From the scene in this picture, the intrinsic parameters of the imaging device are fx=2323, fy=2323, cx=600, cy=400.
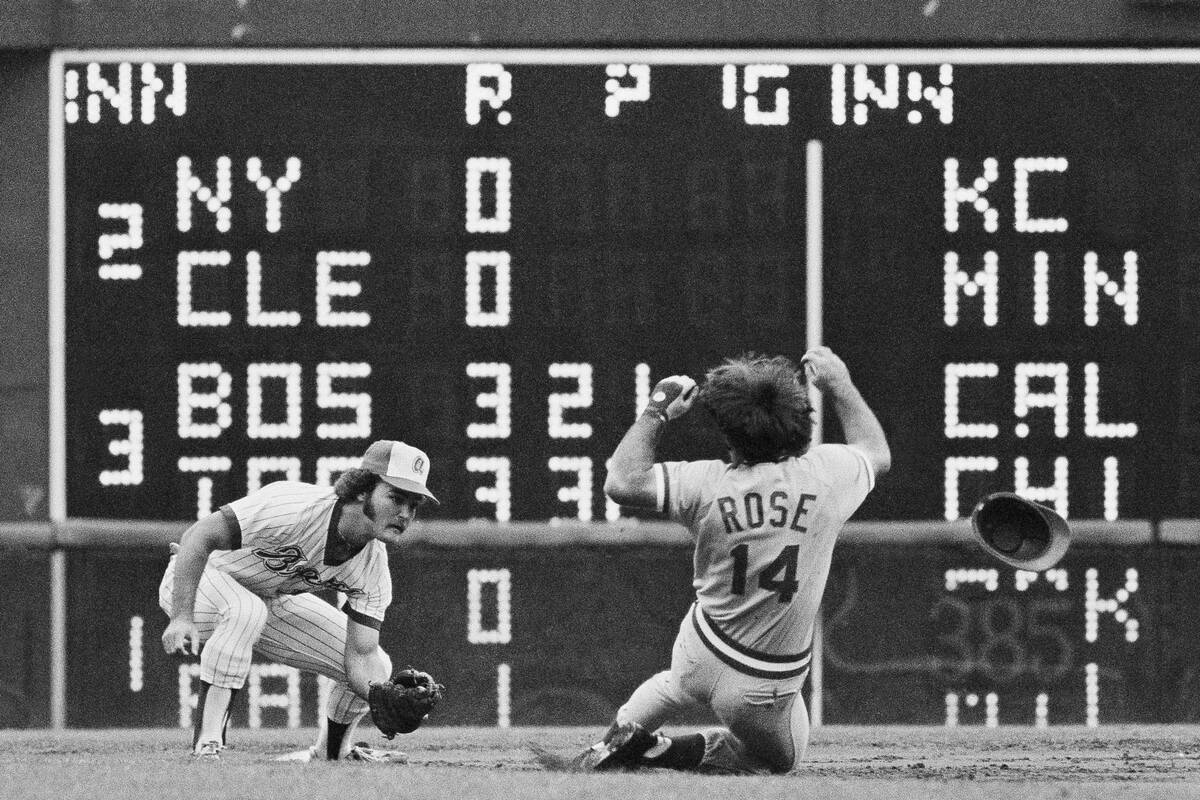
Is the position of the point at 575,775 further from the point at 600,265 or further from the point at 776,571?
the point at 600,265

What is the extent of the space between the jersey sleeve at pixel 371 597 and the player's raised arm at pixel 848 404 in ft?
5.54

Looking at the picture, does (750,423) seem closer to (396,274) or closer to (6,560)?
(396,274)

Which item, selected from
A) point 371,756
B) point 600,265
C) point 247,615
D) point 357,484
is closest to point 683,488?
point 357,484

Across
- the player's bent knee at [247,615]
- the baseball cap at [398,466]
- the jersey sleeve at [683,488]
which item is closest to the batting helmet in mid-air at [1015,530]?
the jersey sleeve at [683,488]

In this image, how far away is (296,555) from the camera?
7.21 metres

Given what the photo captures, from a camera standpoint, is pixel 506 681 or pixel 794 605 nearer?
pixel 794 605

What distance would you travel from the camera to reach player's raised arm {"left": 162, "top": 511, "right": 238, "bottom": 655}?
22.0ft

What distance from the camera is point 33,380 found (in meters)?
9.20

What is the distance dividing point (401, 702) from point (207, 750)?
608mm

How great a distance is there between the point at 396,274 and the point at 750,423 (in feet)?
10.1

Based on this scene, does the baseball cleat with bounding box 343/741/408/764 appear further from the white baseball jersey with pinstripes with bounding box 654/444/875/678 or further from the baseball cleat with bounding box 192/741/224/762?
the white baseball jersey with pinstripes with bounding box 654/444/875/678

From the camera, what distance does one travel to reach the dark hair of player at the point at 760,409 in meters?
6.25

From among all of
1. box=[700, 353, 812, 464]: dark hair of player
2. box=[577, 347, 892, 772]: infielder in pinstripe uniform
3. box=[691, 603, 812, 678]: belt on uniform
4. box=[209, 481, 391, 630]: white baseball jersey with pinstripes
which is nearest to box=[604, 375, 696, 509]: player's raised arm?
box=[577, 347, 892, 772]: infielder in pinstripe uniform

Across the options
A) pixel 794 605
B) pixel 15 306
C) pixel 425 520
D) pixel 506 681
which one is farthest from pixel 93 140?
pixel 794 605
